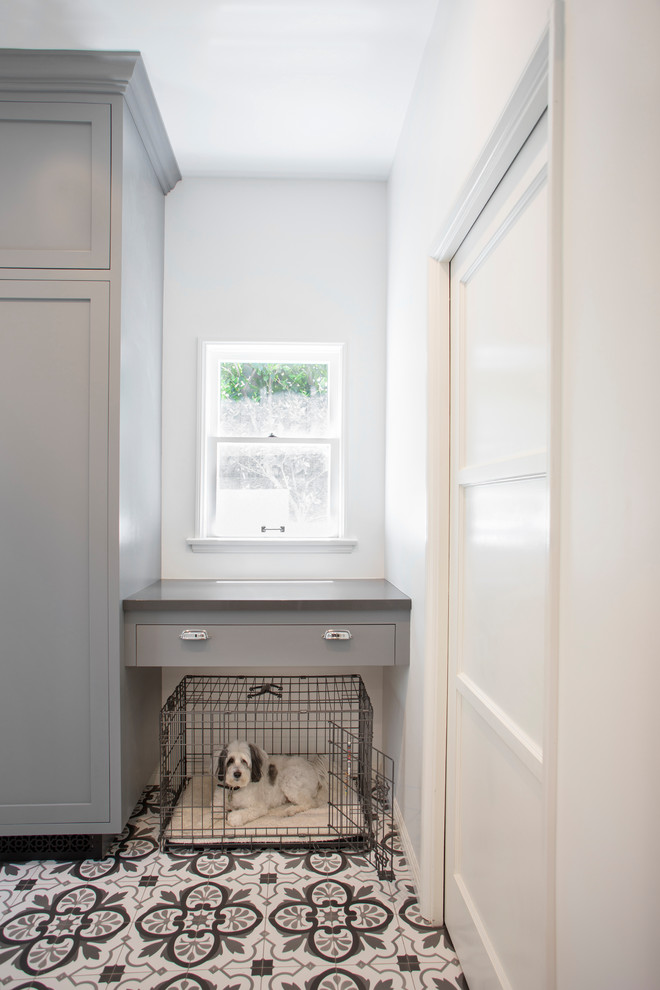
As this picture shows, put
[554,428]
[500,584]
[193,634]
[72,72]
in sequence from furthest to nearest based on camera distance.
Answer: [193,634] → [72,72] → [500,584] → [554,428]

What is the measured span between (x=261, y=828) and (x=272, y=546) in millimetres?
1131

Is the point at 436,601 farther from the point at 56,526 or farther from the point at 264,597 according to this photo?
the point at 56,526

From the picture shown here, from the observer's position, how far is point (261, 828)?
7.30 ft

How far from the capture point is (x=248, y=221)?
9.23ft

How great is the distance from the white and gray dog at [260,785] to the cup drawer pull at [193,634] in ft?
1.69

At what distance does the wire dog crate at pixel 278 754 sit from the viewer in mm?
2154

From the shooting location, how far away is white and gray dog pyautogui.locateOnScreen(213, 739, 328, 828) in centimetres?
231

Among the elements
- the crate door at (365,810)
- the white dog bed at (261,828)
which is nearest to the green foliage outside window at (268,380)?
the crate door at (365,810)

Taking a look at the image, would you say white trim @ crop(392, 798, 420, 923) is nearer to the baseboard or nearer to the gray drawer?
the baseboard

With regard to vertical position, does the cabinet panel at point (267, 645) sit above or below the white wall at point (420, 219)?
below

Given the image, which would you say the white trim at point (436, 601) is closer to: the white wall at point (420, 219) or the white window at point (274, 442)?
the white wall at point (420, 219)

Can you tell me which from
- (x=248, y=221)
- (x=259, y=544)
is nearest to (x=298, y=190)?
(x=248, y=221)

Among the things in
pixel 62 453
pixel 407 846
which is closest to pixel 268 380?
pixel 62 453

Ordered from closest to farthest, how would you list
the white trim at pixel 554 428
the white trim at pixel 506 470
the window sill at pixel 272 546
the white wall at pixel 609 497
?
1. the white wall at pixel 609 497
2. the white trim at pixel 554 428
3. the white trim at pixel 506 470
4. the window sill at pixel 272 546
